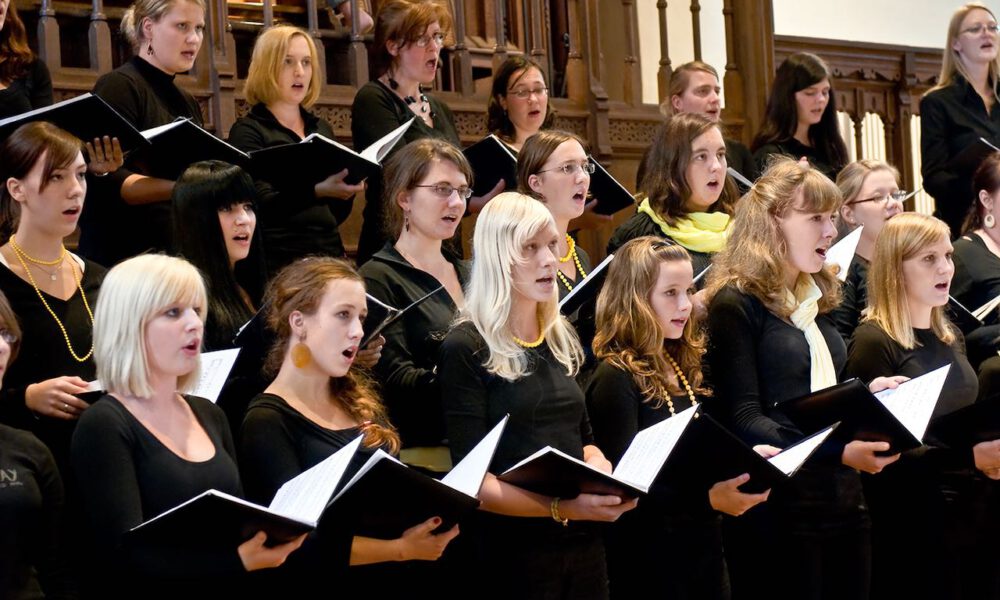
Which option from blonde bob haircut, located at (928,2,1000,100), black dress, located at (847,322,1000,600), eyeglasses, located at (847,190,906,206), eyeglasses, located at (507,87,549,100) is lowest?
black dress, located at (847,322,1000,600)

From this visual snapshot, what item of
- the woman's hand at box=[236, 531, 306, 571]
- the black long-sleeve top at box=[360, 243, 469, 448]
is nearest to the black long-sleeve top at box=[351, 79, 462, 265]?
the black long-sleeve top at box=[360, 243, 469, 448]

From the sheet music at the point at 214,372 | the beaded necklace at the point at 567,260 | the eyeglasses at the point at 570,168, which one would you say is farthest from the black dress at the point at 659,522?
the sheet music at the point at 214,372

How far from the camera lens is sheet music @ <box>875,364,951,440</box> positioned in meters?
2.87

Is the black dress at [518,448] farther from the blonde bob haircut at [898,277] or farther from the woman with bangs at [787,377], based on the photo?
the blonde bob haircut at [898,277]

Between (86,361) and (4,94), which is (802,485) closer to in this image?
(86,361)

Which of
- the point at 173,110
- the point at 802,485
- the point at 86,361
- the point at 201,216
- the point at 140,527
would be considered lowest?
the point at 802,485

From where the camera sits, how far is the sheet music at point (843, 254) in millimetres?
3402

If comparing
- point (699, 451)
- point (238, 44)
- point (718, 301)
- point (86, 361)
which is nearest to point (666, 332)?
point (718, 301)

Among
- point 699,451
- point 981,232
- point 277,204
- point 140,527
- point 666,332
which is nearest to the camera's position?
point 140,527

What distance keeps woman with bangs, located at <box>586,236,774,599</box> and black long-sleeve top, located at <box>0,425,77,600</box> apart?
1123mm

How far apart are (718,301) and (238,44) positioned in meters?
1.96

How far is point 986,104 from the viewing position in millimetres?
4641

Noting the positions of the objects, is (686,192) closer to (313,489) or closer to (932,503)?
(932,503)

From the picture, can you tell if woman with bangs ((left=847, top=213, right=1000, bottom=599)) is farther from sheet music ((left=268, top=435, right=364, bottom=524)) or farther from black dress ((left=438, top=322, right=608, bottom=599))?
sheet music ((left=268, top=435, right=364, bottom=524))
